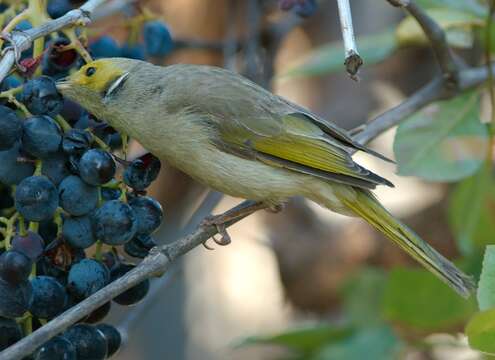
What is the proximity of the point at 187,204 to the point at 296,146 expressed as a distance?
1921 mm

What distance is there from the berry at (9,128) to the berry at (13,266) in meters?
0.23

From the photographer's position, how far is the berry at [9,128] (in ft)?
6.31

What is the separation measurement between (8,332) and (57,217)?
0.87 ft

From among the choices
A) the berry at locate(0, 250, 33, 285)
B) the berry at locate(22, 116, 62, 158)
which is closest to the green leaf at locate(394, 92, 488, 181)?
the berry at locate(22, 116, 62, 158)

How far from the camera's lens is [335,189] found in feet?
8.71

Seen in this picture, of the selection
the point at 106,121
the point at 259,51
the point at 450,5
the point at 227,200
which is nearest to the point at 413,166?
the point at 450,5

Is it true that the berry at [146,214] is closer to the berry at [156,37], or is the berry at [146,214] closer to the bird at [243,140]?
the bird at [243,140]

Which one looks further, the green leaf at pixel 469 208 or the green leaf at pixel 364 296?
the green leaf at pixel 364 296

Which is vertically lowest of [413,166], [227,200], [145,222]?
[227,200]

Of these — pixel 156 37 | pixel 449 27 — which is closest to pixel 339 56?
pixel 449 27

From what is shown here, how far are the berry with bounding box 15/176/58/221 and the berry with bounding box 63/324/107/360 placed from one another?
251 millimetres

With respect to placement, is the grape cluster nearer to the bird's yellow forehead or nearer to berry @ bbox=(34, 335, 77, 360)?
berry @ bbox=(34, 335, 77, 360)

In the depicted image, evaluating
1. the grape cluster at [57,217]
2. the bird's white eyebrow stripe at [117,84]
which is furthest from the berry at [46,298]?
the bird's white eyebrow stripe at [117,84]

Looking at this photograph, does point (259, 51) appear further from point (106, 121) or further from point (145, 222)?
point (145, 222)
